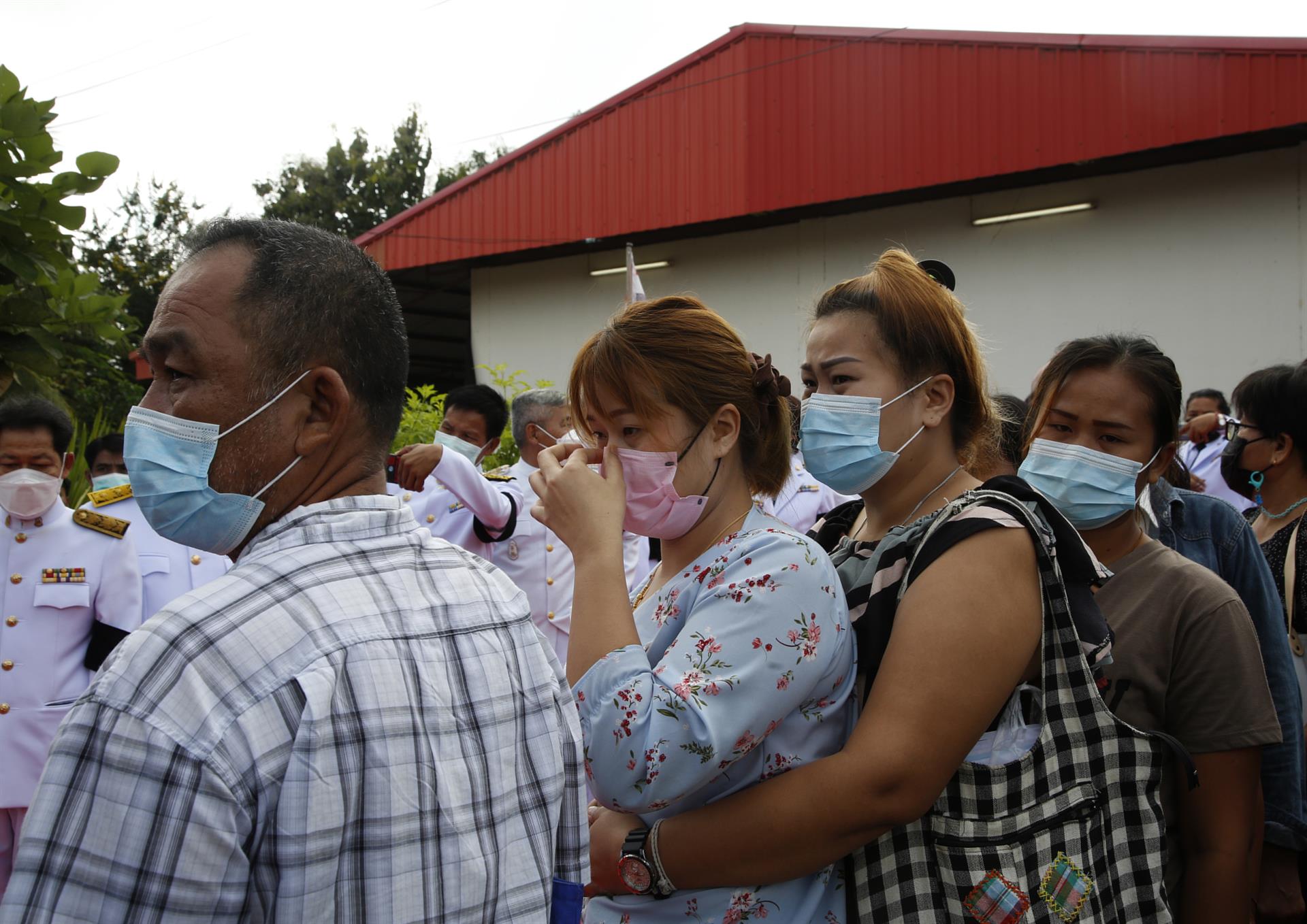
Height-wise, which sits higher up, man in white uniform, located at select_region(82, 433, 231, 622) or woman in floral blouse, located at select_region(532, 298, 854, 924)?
woman in floral blouse, located at select_region(532, 298, 854, 924)

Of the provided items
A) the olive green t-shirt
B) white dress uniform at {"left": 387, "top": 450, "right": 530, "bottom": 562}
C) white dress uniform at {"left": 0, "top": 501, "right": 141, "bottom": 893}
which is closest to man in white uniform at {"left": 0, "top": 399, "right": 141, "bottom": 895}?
white dress uniform at {"left": 0, "top": 501, "right": 141, "bottom": 893}

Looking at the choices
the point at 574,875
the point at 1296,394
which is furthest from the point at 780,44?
the point at 574,875

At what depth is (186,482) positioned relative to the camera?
1.38m

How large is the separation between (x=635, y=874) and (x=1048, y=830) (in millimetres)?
686

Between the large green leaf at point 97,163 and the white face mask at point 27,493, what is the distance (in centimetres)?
153

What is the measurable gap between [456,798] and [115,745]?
381mm

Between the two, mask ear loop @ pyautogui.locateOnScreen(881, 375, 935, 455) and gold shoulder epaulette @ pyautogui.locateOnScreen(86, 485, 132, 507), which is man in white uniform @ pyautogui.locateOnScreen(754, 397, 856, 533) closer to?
gold shoulder epaulette @ pyautogui.locateOnScreen(86, 485, 132, 507)

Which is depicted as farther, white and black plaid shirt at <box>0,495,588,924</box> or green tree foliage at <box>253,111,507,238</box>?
green tree foliage at <box>253,111,507,238</box>

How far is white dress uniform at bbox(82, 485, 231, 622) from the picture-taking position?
15.0 ft

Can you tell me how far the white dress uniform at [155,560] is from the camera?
15.0 ft

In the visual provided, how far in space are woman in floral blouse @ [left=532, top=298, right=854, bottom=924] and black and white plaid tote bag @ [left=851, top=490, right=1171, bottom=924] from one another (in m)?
0.16

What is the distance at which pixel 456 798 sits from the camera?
3.85 feet

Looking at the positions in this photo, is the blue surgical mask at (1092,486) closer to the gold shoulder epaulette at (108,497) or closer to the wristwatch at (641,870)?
the wristwatch at (641,870)

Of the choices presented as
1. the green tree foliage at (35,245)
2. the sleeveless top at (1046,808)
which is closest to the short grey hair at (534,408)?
the green tree foliage at (35,245)
